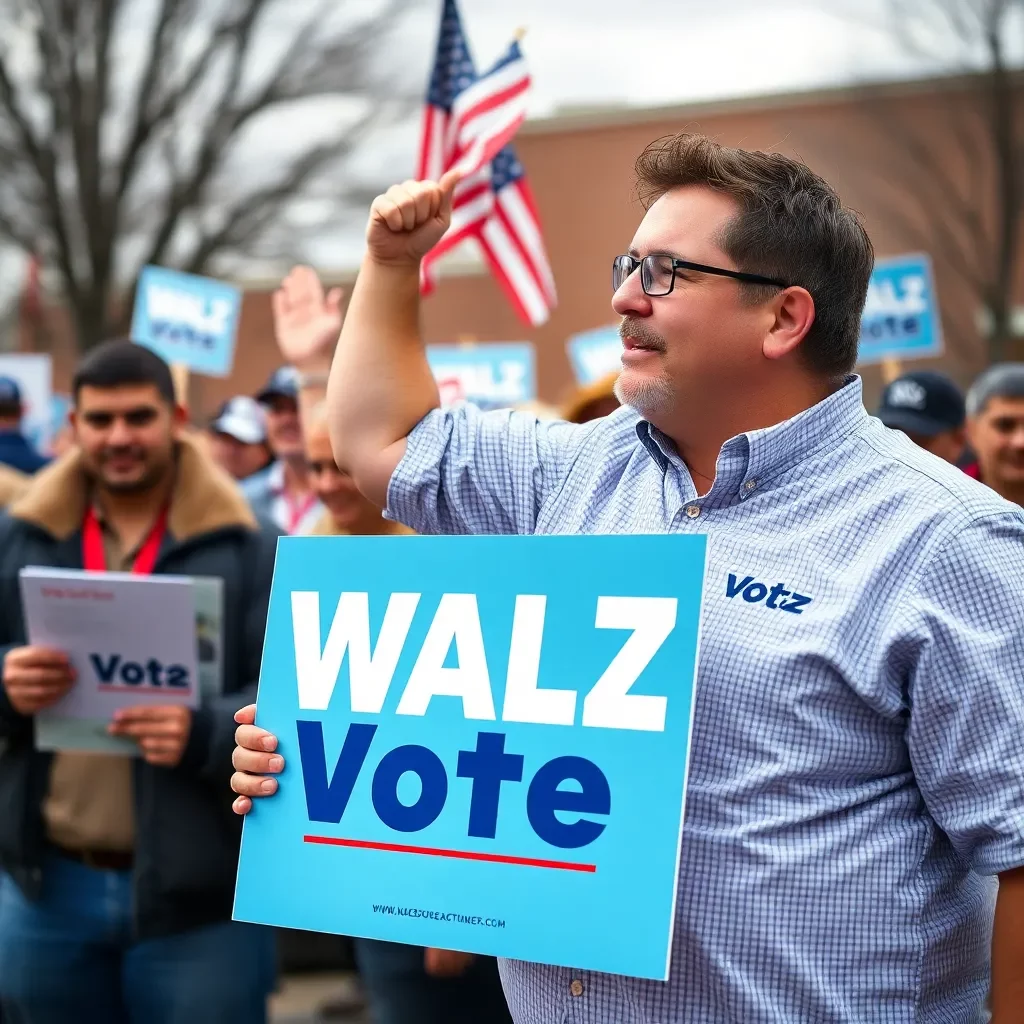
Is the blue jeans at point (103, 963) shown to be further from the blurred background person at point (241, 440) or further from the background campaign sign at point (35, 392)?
the background campaign sign at point (35, 392)

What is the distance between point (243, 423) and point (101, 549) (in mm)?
4574

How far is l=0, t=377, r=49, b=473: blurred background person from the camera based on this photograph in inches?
311

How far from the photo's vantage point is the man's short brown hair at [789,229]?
2150mm

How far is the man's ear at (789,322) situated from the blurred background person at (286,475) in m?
4.19

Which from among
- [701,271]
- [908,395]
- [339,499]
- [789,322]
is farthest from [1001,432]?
[701,271]

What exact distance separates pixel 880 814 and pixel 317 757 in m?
0.84

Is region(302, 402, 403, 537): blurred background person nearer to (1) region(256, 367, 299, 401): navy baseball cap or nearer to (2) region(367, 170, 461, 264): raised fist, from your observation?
(2) region(367, 170, 461, 264): raised fist

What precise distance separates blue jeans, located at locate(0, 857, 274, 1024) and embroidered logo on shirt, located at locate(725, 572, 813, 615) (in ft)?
6.72

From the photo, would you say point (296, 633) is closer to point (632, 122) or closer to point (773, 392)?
point (773, 392)

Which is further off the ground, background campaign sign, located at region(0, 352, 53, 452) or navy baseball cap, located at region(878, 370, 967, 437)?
navy baseball cap, located at region(878, 370, 967, 437)

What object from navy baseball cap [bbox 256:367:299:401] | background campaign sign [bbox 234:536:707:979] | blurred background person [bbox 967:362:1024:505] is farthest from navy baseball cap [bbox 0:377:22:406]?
background campaign sign [bbox 234:536:707:979]

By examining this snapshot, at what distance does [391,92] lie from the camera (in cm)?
1803

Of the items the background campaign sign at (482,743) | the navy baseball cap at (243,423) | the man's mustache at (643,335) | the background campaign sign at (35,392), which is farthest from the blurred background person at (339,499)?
the background campaign sign at (35,392)

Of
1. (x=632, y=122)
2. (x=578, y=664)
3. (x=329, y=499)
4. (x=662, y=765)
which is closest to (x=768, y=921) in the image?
(x=662, y=765)
